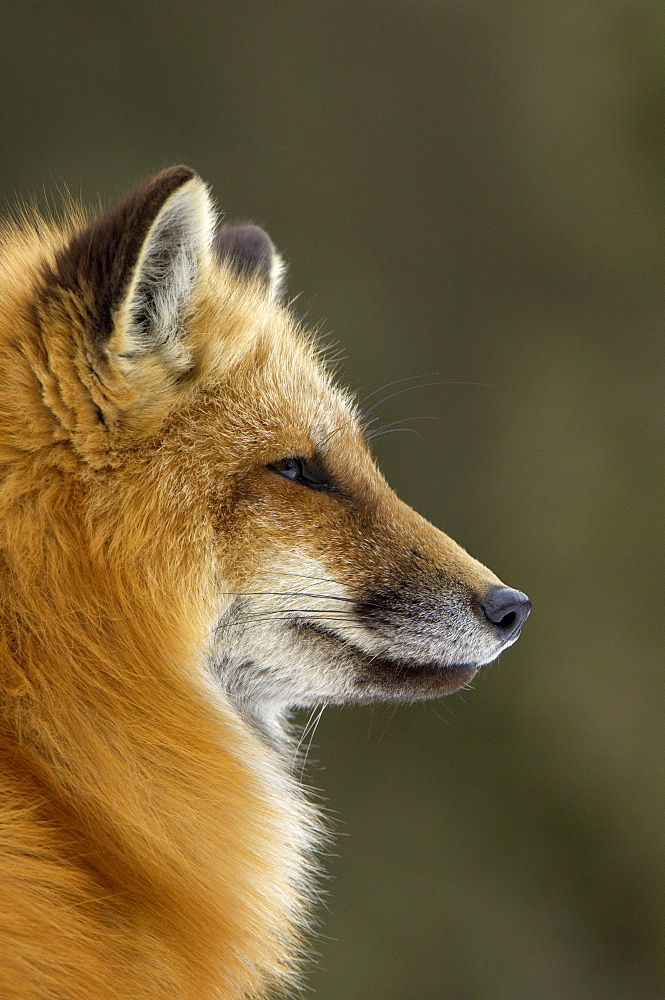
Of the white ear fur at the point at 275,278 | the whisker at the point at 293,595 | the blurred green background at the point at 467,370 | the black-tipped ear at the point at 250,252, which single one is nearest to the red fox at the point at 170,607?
the whisker at the point at 293,595

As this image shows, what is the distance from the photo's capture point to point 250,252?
281cm

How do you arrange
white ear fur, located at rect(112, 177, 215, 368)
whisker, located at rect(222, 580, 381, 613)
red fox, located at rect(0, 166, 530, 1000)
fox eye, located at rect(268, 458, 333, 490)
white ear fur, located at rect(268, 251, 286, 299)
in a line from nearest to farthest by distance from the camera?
red fox, located at rect(0, 166, 530, 1000) → white ear fur, located at rect(112, 177, 215, 368) → whisker, located at rect(222, 580, 381, 613) → fox eye, located at rect(268, 458, 333, 490) → white ear fur, located at rect(268, 251, 286, 299)

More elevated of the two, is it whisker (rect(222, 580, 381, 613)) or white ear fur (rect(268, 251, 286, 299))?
white ear fur (rect(268, 251, 286, 299))

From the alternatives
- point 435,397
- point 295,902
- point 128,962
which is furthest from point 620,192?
point 128,962

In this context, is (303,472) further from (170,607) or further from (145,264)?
(145,264)

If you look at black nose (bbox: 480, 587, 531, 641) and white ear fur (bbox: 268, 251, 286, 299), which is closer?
black nose (bbox: 480, 587, 531, 641)

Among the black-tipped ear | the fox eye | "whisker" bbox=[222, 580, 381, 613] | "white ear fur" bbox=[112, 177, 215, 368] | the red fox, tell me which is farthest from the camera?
the black-tipped ear

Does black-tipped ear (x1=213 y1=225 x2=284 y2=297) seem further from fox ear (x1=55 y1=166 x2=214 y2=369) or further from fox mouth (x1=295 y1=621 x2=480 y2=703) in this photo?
fox mouth (x1=295 y1=621 x2=480 y2=703)

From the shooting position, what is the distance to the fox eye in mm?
2158

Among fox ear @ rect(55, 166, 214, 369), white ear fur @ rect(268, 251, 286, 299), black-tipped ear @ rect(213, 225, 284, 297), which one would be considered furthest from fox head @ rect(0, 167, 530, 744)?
white ear fur @ rect(268, 251, 286, 299)

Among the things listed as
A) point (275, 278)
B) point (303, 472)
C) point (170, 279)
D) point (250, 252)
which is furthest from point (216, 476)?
point (275, 278)

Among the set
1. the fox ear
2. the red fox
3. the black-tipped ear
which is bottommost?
the red fox

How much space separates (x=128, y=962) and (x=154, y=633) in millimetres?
627

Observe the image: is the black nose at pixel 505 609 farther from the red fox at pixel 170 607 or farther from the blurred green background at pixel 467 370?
the blurred green background at pixel 467 370
